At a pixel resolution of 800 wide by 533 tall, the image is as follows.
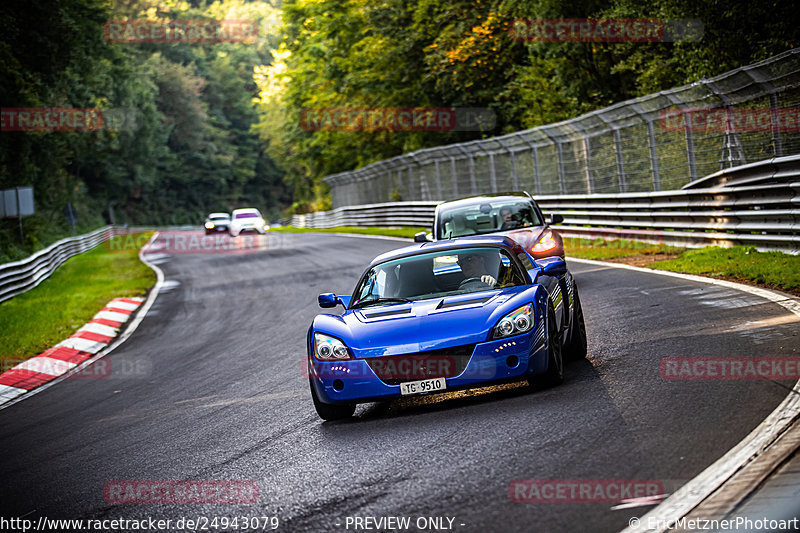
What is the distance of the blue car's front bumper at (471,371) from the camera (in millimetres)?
6418

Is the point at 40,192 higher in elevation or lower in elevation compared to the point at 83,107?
lower

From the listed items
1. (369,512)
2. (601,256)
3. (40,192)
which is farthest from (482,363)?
(40,192)

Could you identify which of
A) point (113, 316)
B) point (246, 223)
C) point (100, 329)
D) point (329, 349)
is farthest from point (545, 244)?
point (246, 223)

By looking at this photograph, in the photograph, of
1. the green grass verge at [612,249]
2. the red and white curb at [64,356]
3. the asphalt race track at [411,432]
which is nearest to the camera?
the asphalt race track at [411,432]

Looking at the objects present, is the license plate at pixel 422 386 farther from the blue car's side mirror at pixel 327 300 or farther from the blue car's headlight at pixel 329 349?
the blue car's side mirror at pixel 327 300

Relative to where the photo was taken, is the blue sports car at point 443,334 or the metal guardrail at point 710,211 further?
the metal guardrail at point 710,211

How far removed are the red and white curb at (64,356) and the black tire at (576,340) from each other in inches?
264

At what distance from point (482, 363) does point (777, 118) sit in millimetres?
9314

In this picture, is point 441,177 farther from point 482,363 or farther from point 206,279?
point 482,363

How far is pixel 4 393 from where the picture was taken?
1145cm

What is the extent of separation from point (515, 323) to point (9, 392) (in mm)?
7544

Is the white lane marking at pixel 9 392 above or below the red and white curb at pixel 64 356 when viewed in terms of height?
below

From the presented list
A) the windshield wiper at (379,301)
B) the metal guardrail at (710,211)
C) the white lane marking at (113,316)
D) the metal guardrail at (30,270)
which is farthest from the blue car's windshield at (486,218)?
the metal guardrail at (30,270)

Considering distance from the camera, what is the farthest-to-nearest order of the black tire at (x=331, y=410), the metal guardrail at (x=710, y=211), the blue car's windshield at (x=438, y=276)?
the metal guardrail at (x=710, y=211) < the blue car's windshield at (x=438, y=276) < the black tire at (x=331, y=410)
